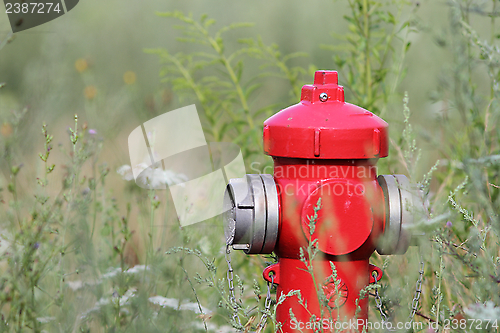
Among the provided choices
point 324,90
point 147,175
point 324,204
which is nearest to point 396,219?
point 324,204

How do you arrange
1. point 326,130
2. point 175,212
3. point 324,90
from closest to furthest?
point 326,130
point 324,90
point 175,212

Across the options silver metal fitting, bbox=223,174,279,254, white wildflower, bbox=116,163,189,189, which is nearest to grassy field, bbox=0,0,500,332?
white wildflower, bbox=116,163,189,189

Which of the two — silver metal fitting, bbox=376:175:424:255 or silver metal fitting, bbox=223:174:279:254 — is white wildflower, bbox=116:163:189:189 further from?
silver metal fitting, bbox=376:175:424:255

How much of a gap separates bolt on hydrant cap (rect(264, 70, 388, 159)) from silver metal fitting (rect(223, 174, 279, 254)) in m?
0.12

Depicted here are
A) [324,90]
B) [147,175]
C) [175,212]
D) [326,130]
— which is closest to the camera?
[326,130]

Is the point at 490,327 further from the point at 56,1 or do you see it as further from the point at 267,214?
the point at 56,1

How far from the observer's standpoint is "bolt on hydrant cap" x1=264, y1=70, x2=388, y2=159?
1.37 metres

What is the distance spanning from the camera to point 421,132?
0.99m

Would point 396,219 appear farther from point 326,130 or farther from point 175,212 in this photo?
point 175,212

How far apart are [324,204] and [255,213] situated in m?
0.21

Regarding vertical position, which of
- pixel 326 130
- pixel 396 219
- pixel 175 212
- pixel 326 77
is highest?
pixel 326 77

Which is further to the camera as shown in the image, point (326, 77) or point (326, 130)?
point (326, 77)

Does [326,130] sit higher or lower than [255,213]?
higher

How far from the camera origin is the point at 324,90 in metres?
1.48
